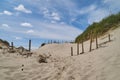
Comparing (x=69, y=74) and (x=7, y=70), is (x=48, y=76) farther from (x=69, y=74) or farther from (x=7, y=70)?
(x=7, y=70)

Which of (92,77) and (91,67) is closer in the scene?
(92,77)

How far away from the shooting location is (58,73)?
998 centimetres

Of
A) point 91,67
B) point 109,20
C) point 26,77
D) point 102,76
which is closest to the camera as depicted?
point 102,76

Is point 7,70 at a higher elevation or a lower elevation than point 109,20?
lower

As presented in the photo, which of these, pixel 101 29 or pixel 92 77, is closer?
pixel 92 77

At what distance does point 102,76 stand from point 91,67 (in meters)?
1.62

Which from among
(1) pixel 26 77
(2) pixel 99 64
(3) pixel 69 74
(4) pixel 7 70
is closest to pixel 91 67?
(2) pixel 99 64

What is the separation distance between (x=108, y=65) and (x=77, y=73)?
1542 mm

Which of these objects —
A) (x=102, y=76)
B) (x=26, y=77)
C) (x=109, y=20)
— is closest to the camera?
(x=102, y=76)

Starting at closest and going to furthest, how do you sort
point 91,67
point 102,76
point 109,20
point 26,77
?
point 102,76 → point 26,77 → point 91,67 → point 109,20

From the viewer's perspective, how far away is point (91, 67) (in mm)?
10266

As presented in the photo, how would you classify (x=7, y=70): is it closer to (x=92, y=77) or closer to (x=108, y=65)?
Answer: (x=92, y=77)

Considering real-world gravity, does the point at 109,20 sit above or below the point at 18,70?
above

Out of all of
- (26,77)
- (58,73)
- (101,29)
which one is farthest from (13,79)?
(101,29)
